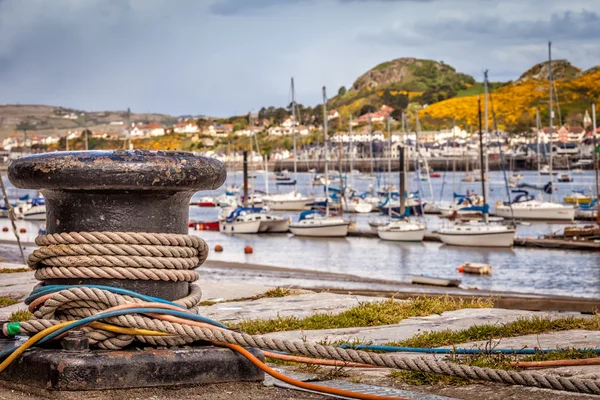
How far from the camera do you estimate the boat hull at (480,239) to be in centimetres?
5341

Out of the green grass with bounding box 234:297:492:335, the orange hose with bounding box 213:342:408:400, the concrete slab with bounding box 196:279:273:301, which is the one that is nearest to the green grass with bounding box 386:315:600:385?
the orange hose with bounding box 213:342:408:400

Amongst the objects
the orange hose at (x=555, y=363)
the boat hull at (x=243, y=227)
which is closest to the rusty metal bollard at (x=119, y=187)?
the orange hose at (x=555, y=363)

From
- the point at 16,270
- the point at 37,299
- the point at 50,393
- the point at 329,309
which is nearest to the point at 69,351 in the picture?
the point at 50,393

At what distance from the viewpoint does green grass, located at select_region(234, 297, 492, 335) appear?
6.94 metres

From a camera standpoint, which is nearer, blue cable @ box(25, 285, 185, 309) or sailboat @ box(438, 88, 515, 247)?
blue cable @ box(25, 285, 185, 309)

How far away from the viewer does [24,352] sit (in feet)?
15.0

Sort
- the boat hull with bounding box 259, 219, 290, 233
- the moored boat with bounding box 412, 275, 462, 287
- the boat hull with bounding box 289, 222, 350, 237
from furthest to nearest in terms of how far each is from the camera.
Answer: the boat hull with bounding box 259, 219, 290, 233, the boat hull with bounding box 289, 222, 350, 237, the moored boat with bounding box 412, 275, 462, 287

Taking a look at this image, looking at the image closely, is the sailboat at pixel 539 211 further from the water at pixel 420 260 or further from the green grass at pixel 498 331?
the green grass at pixel 498 331

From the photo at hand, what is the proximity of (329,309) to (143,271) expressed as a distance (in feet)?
11.7

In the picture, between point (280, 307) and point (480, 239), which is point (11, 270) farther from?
point (480, 239)

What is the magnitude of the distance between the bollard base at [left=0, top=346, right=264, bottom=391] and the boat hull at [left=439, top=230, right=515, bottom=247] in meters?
50.2

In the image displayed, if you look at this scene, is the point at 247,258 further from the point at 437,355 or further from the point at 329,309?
the point at 437,355

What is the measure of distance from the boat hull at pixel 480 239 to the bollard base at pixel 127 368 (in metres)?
50.2

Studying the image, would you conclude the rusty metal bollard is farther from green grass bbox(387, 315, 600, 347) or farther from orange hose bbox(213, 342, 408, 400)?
green grass bbox(387, 315, 600, 347)
